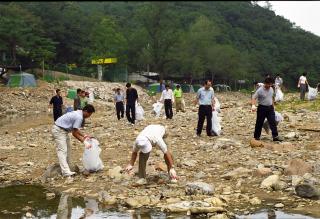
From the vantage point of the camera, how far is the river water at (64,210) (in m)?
6.23

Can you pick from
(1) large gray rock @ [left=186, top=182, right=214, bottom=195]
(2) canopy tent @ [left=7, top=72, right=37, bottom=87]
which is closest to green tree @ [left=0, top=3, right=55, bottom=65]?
(2) canopy tent @ [left=7, top=72, right=37, bottom=87]

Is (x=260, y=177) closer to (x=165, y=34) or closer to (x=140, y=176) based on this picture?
(x=140, y=176)

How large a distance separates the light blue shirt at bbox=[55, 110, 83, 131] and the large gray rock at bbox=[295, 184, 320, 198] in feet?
12.8

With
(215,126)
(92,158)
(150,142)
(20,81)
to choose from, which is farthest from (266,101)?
(20,81)

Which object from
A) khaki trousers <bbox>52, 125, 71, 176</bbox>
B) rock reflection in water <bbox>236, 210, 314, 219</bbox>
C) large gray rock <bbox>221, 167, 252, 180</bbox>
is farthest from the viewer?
khaki trousers <bbox>52, 125, 71, 176</bbox>

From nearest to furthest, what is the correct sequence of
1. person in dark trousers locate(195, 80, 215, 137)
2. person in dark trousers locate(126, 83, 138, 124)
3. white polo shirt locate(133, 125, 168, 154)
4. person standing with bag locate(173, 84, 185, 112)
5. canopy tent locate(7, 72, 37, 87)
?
white polo shirt locate(133, 125, 168, 154)
person in dark trousers locate(195, 80, 215, 137)
person in dark trousers locate(126, 83, 138, 124)
person standing with bag locate(173, 84, 185, 112)
canopy tent locate(7, 72, 37, 87)

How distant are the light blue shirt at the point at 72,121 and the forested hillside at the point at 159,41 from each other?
42731 millimetres

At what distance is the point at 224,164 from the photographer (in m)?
9.12

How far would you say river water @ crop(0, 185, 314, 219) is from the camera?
20.5 ft

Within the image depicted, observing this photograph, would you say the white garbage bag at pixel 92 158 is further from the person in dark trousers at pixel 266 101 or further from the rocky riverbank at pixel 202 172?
the person in dark trousers at pixel 266 101

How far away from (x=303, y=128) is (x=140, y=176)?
6296 mm

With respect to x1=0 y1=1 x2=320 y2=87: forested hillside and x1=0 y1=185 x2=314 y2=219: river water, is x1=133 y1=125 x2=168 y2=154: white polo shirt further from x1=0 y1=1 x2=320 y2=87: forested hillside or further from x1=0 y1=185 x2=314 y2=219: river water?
x1=0 y1=1 x2=320 y2=87: forested hillside

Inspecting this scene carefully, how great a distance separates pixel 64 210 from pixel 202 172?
2.79 metres

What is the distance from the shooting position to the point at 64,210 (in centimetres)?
682
